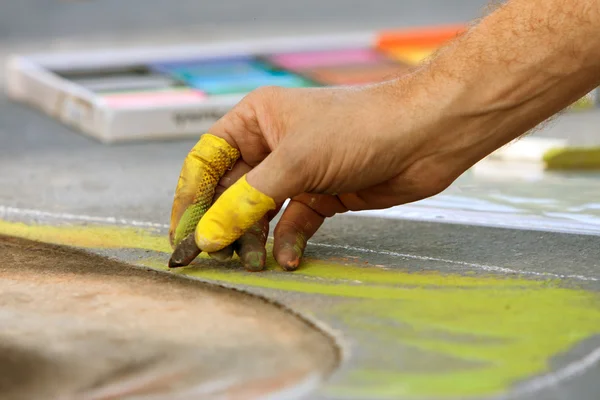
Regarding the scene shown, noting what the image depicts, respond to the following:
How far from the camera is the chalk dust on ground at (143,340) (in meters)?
1.38

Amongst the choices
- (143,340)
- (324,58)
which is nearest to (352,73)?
(324,58)

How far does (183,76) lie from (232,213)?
212 cm

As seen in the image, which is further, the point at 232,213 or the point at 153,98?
the point at 153,98

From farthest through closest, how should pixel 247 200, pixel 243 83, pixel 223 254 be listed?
pixel 243 83 → pixel 223 254 → pixel 247 200

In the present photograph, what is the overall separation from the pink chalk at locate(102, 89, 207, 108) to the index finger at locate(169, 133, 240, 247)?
147 centimetres

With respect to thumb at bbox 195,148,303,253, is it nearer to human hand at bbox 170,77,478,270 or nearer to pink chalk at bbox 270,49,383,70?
human hand at bbox 170,77,478,270

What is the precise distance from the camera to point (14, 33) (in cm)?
579

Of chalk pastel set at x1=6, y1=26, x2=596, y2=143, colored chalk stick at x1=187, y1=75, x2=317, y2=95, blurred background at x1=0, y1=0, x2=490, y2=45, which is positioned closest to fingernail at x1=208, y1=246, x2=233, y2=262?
chalk pastel set at x1=6, y1=26, x2=596, y2=143

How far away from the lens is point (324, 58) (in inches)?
161

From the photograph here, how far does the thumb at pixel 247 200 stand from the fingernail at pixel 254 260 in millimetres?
98

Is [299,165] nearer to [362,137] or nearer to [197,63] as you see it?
[362,137]

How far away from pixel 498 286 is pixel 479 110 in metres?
0.34

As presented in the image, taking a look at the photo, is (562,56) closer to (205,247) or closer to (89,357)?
(205,247)

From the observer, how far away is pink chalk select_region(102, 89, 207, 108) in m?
3.36
